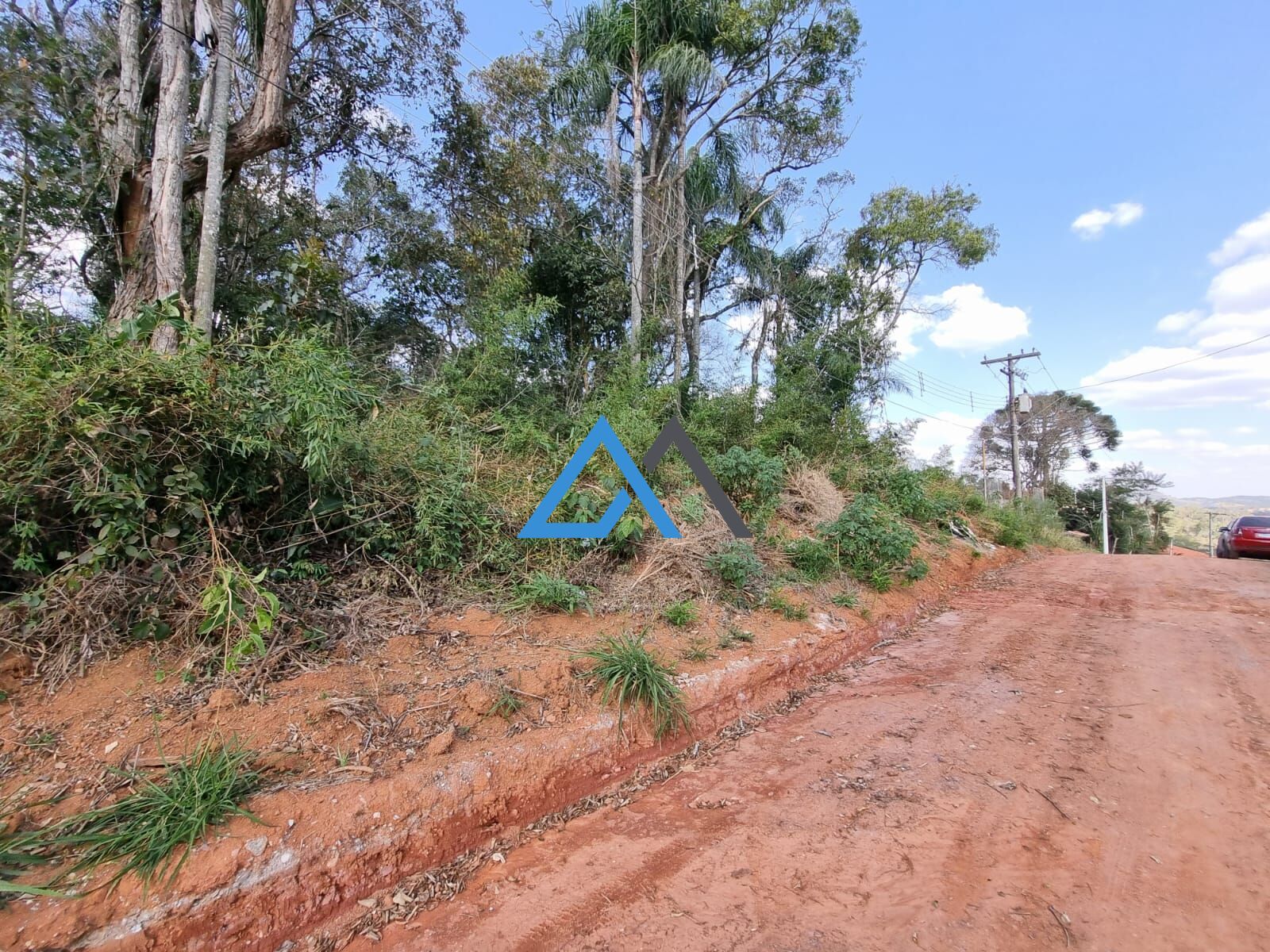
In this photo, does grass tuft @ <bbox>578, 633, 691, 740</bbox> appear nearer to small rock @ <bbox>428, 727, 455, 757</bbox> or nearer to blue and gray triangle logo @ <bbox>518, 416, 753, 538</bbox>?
small rock @ <bbox>428, 727, 455, 757</bbox>

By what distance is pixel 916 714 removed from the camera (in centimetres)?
345

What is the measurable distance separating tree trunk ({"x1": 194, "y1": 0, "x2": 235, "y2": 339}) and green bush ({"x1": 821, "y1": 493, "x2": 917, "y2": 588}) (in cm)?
686

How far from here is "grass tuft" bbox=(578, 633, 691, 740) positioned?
10.0ft

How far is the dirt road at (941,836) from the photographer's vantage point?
6.03 ft

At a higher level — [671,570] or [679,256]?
[679,256]

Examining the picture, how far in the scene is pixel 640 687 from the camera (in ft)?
10.2

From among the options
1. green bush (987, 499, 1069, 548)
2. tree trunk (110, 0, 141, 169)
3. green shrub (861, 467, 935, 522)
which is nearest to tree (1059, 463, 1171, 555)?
green bush (987, 499, 1069, 548)

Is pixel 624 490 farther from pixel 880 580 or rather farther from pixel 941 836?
pixel 941 836

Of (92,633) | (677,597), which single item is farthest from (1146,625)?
(92,633)

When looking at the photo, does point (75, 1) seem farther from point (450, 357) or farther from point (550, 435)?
point (550, 435)

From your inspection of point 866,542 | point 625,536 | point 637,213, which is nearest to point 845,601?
point 866,542

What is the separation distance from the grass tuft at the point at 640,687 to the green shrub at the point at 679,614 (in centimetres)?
84

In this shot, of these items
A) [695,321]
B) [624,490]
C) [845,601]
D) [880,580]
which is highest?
[695,321]

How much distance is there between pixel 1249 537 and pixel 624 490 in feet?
45.8
